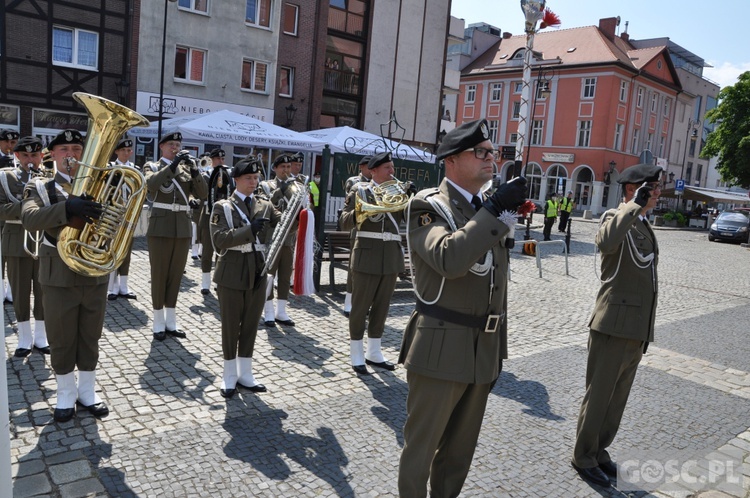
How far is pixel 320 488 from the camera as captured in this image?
418 centimetres

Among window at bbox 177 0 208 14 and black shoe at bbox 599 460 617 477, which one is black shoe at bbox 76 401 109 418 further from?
window at bbox 177 0 208 14

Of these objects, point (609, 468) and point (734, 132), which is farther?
point (734, 132)

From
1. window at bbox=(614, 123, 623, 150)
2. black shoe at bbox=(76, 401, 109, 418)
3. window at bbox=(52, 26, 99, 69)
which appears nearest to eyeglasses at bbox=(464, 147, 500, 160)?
black shoe at bbox=(76, 401, 109, 418)

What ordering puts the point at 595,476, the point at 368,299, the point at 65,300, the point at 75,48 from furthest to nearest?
the point at 75,48, the point at 368,299, the point at 65,300, the point at 595,476

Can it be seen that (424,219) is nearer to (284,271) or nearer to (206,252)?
(284,271)

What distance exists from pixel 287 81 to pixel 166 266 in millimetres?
21681

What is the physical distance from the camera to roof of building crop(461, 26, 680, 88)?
49000 millimetres

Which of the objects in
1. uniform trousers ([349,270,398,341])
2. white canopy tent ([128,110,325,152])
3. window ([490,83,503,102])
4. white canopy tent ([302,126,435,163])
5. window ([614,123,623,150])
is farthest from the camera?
window ([490,83,503,102])

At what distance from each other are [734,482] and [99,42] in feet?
76.9

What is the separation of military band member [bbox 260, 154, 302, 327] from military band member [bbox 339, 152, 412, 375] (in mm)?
1623

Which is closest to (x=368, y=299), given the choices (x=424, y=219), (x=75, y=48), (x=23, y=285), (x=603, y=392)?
(x=603, y=392)

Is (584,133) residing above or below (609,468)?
above

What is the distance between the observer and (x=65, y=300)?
15.9 feet

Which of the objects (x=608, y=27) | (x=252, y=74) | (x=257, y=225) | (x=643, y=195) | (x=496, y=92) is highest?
(x=608, y=27)
